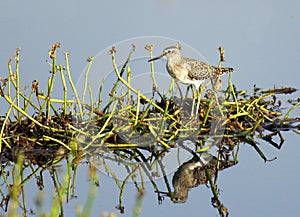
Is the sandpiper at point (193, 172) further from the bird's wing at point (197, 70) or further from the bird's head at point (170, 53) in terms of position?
the bird's head at point (170, 53)

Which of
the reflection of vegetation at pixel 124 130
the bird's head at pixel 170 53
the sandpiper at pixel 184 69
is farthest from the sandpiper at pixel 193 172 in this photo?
the bird's head at pixel 170 53

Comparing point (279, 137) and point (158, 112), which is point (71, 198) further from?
point (279, 137)

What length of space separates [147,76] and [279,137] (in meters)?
0.96

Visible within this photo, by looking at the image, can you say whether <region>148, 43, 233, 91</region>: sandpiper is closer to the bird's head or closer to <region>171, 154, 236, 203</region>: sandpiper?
the bird's head

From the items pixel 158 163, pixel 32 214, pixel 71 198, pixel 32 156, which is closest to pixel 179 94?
pixel 158 163

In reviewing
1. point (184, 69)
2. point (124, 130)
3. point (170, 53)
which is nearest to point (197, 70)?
point (184, 69)

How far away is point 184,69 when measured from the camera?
15.3ft

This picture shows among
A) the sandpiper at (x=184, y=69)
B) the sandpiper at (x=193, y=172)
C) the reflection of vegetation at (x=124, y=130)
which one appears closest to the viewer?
the sandpiper at (x=193, y=172)

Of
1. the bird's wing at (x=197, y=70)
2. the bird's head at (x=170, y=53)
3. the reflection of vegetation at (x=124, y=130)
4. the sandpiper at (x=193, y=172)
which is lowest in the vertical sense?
the sandpiper at (x=193, y=172)

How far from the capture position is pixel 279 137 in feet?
15.9

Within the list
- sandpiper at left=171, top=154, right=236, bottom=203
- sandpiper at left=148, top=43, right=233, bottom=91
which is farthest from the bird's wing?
sandpiper at left=171, top=154, right=236, bottom=203

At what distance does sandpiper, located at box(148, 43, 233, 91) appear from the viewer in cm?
466

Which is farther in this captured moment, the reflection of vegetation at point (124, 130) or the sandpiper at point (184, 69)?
the sandpiper at point (184, 69)

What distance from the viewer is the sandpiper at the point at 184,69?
466 centimetres
